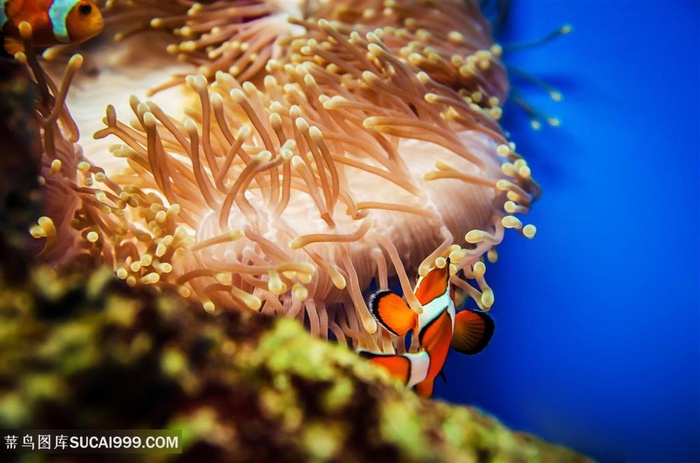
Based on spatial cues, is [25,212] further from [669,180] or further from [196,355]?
[669,180]

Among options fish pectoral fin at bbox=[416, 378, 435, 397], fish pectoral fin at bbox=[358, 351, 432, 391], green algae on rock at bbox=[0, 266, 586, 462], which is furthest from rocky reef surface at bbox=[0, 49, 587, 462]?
fish pectoral fin at bbox=[416, 378, 435, 397]

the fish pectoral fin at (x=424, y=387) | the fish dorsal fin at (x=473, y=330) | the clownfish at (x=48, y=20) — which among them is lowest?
the fish pectoral fin at (x=424, y=387)

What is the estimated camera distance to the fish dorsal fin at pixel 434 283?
2.56ft

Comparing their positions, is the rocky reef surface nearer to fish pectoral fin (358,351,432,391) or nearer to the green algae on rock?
the green algae on rock

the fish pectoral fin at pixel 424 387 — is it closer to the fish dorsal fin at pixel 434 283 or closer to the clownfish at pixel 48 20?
the fish dorsal fin at pixel 434 283

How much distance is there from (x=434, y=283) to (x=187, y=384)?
0.52m

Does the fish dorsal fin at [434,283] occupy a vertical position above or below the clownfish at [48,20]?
below

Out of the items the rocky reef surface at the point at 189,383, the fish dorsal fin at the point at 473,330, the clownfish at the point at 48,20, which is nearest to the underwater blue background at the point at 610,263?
the fish dorsal fin at the point at 473,330

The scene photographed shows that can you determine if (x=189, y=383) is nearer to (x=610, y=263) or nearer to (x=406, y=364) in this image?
(x=406, y=364)

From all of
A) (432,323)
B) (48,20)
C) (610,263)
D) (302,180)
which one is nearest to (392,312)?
(432,323)

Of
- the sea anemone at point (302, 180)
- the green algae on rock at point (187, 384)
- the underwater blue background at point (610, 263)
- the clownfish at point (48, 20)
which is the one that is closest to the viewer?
the green algae on rock at point (187, 384)

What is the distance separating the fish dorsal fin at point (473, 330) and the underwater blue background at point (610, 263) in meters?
0.44

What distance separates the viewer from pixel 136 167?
0.97 meters

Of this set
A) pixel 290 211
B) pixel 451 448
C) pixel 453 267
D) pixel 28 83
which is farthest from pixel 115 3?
pixel 451 448
